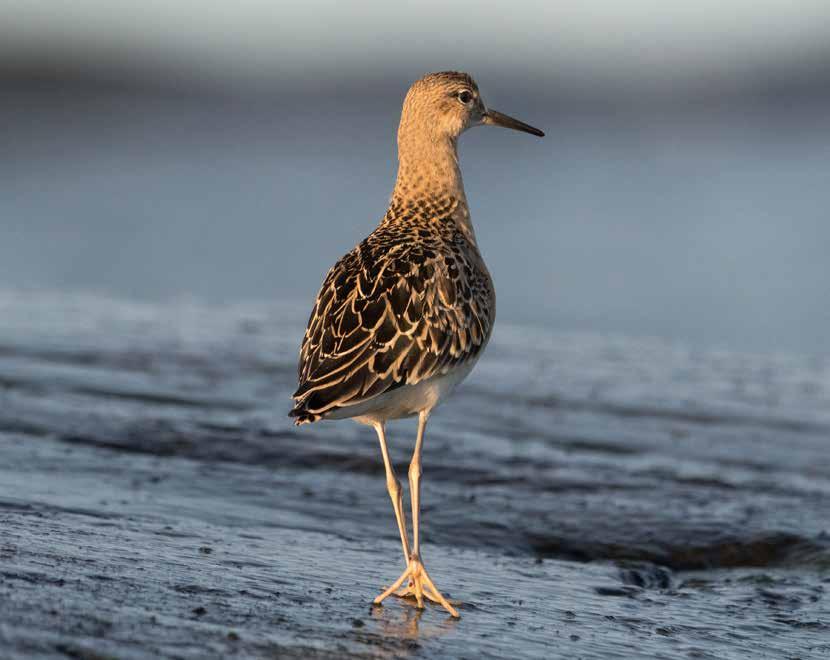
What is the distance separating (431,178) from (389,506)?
199 cm

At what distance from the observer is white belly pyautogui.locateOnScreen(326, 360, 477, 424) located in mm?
5715

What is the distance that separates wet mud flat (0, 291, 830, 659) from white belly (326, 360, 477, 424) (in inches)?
28.4

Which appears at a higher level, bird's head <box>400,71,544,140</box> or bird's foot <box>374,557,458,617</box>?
bird's head <box>400,71,544,140</box>

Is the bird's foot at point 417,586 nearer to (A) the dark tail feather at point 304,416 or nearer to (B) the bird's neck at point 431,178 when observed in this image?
(A) the dark tail feather at point 304,416

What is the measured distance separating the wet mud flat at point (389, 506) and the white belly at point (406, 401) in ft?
2.37

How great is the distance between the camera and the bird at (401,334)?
5.67m

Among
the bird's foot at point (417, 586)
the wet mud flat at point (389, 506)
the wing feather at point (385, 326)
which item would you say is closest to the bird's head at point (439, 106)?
the wing feather at point (385, 326)

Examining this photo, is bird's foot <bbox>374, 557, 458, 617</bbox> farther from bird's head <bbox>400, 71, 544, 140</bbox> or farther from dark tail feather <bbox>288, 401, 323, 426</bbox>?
bird's head <bbox>400, 71, 544, 140</bbox>

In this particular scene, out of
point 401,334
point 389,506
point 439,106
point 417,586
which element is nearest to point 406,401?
point 401,334

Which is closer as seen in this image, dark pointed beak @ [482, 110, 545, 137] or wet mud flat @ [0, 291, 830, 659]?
wet mud flat @ [0, 291, 830, 659]

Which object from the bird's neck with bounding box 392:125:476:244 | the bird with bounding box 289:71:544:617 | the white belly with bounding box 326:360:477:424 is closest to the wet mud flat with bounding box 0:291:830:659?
the bird with bounding box 289:71:544:617

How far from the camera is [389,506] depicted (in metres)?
7.89

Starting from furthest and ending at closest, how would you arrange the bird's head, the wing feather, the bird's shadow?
the bird's head → the wing feather → the bird's shadow

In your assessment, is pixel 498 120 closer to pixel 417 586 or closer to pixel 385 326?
pixel 385 326
